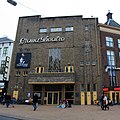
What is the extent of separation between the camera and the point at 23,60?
1216 inches

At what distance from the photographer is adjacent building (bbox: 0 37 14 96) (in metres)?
31.1

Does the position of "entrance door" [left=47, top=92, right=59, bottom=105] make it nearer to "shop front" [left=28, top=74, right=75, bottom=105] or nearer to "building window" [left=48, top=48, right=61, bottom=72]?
"shop front" [left=28, top=74, right=75, bottom=105]

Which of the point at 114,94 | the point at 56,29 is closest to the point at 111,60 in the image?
the point at 114,94

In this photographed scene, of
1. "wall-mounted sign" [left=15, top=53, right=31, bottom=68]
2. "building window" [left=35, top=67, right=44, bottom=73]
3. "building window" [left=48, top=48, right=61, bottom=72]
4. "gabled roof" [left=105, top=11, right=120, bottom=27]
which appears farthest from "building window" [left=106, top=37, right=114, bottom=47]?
"wall-mounted sign" [left=15, top=53, right=31, bottom=68]

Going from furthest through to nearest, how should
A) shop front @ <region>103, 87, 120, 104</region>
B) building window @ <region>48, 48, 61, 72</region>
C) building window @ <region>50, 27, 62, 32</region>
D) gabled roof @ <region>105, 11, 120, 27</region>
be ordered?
gabled roof @ <region>105, 11, 120, 27</region> < building window @ <region>50, 27, 62, 32</region> < building window @ <region>48, 48, 61, 72</region> < shop front @ <region>103, 87, 120, 104</region>

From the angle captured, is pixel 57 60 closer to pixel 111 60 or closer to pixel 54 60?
pixel 54 60

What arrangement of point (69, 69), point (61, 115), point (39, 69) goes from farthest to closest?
1. point (39, 69)
2. point (69, 69)
3. point (61, 115)

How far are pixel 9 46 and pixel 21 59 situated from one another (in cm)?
458

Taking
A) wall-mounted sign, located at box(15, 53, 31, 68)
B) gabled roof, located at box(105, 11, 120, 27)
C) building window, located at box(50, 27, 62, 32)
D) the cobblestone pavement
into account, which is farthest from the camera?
gabled roof, located at box(105, 11, 120, 27)

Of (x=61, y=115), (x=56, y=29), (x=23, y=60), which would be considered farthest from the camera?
(x=56, y=29)

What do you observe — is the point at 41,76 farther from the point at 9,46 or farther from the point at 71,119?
the point at 71,119

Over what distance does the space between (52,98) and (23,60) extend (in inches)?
348

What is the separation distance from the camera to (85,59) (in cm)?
2948

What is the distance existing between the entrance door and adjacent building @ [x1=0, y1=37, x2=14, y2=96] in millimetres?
8658
